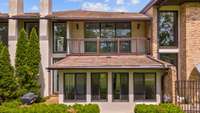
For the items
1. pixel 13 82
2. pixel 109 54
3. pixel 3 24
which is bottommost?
pixel 13 82

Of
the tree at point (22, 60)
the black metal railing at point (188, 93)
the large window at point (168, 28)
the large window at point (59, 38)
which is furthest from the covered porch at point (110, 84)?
the large window at point (59, 38)

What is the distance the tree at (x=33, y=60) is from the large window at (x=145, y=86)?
7.61m

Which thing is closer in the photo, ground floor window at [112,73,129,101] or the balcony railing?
ground floor window at [112,73,129,101]

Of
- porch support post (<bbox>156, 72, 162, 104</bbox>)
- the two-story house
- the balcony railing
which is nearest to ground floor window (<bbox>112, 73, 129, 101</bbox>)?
the two-story house

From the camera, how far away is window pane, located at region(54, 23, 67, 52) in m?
33.8

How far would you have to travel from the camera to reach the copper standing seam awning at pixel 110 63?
27703 mm

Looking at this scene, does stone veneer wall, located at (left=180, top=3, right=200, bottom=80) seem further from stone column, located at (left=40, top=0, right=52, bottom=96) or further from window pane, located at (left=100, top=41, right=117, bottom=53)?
stone column, located at (left=40, top=0, right=52, bottom=96)

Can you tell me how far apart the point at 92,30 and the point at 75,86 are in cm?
669

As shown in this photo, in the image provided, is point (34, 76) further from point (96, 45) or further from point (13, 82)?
point (96, 45)

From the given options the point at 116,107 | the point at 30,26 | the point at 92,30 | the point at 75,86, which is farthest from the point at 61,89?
the point at 30,26

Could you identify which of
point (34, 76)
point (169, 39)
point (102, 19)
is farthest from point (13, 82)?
point (169, 39)

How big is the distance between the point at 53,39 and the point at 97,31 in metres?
3.77

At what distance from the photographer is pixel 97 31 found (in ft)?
110

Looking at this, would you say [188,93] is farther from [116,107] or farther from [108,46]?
[108,46]
